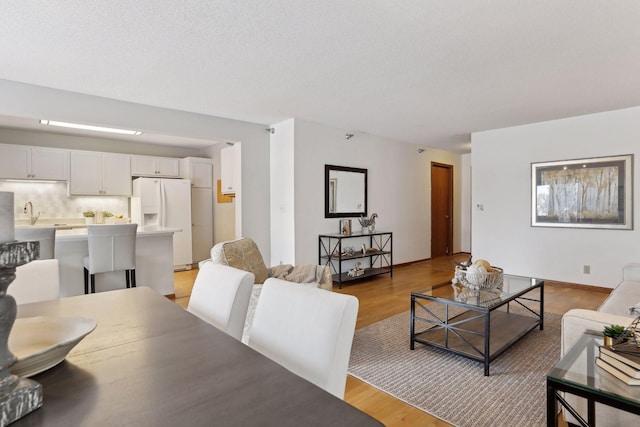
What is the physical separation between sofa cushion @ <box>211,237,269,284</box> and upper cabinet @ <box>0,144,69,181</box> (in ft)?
14.7

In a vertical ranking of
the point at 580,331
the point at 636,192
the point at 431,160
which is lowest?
the point at 580,331

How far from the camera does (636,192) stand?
4336 millimetres

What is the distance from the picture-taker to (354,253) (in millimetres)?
5449

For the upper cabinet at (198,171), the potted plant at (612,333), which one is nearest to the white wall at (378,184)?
the upper cabinet at (198,171)

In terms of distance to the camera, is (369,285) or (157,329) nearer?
(157,329)

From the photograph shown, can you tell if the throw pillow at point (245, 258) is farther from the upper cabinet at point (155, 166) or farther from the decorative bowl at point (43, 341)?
the upper cabinet at point (155, 166)

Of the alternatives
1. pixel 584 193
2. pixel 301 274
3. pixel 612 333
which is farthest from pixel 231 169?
pixel 584 193

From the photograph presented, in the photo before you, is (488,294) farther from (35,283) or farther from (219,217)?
(219,217)

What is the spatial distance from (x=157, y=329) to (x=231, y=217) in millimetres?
6051

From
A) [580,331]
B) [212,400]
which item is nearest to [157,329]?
[212,400]

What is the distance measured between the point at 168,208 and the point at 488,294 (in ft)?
17.7

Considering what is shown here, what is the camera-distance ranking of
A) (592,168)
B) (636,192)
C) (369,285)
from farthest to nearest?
(369,285)
(592,168)
(636,192)

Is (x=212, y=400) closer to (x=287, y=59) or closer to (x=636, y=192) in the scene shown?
(x=287, y=59)

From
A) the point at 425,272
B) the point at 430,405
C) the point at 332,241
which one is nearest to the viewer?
the point at 430,405
